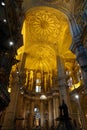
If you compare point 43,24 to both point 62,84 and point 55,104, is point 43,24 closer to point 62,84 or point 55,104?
point 62,84

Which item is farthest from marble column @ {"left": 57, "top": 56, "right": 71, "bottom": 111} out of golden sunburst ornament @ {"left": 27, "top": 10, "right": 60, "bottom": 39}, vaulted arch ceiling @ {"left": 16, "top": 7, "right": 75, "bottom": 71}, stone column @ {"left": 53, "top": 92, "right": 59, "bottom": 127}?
golden sunburst ornament @ {"left": 27, "top": 10, "right": 60, "bottom": 39}

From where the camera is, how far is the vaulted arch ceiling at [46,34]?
63.0 feet

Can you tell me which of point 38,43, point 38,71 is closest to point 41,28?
point 38,43

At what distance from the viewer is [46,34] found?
71.2ft

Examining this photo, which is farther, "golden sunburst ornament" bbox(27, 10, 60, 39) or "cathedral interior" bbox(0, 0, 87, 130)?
"golden sunburst ornament" bbox(27, 10, 60, 39)

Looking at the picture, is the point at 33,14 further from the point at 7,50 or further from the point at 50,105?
the point at 50,105

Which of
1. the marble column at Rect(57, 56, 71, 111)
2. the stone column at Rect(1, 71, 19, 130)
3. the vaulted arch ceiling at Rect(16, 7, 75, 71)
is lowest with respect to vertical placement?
the stone column at Rect(1, 71, 19, 130)

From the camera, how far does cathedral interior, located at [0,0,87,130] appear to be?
44.6 ft

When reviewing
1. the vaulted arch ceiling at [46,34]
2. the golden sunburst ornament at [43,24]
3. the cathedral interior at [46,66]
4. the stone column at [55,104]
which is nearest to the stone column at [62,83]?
the cathedral interior at [46,66]

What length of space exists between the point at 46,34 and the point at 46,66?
6622 millimetres

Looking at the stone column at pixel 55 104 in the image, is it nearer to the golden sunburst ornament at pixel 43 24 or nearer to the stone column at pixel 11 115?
the stone column at pixel 11 115

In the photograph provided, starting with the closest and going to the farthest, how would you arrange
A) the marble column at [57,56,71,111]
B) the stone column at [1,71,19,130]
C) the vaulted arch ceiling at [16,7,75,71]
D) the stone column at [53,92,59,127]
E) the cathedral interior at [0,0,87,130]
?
the stone column at [1,71,19,130] < the cathedral interior at [0,0,87,130] < the marble column at [57,56,71,111] < the stone column at [53,92,59,127] < the vaulted arch ceiling at [16,7,75,71]

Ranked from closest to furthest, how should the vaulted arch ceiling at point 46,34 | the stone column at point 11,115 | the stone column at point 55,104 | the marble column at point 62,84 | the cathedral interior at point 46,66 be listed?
1. the stone column at point 11,115
2. the cathedral interior at point 46,66
3. the marble column at point 62,84
4. the stone column at point 55,104
5. the vaulted arch ceiling at point 46,34

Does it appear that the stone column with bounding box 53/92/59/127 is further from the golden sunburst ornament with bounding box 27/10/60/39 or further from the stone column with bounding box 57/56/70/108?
the golden sunburst ornament with bounding box 27/10/60/39
